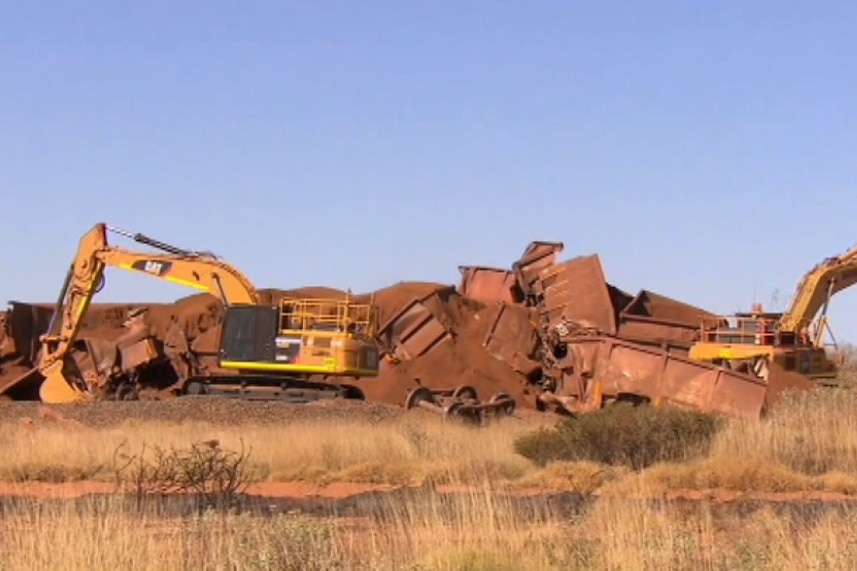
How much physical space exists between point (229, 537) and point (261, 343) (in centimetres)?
2058

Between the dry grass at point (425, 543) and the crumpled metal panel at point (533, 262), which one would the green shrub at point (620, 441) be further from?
the crumpled metal panel at point (533, 262)

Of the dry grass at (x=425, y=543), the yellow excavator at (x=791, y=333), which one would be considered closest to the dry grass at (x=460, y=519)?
the dry grass at (x=425, y=543)

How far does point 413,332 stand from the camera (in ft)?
107

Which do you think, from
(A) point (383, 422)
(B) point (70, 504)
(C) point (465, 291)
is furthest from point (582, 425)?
(C) point (465, 291)

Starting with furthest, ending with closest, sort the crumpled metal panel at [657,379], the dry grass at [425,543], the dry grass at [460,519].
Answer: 1. the crumpled metal panel at [657,379]
2. the dry grass at [460,519]
3. the dry grass at [425,543]

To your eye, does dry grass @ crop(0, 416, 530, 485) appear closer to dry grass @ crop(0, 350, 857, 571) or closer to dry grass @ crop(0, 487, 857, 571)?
dry grass @ crop(0, 350, 857, 571)

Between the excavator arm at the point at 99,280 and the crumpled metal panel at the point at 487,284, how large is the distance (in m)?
8.07

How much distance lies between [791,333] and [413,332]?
936 centimetres

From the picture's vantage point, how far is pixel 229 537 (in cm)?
804

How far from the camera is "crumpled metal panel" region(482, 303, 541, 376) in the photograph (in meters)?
31.9

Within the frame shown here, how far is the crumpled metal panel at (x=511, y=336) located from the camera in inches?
1257

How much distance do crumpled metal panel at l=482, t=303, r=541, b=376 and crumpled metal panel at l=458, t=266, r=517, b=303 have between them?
8.02 feet

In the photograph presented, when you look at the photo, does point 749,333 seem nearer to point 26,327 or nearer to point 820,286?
point 820,286

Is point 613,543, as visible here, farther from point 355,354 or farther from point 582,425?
point 355,354
